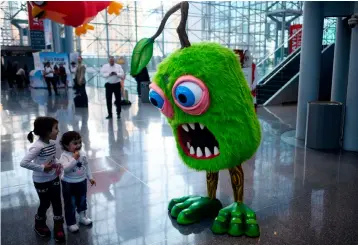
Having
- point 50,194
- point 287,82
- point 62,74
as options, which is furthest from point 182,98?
point 62,74

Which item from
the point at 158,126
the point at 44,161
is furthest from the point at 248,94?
the point at 158,126

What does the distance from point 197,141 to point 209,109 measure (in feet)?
1.39

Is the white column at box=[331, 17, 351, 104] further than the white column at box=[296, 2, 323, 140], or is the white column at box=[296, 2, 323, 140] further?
the white column at box=[331, 17, 351, 104]

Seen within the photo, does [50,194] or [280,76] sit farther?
[280,76]

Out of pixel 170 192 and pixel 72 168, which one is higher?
pixel 72 168

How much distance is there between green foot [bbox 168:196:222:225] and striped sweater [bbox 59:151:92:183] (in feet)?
3.17

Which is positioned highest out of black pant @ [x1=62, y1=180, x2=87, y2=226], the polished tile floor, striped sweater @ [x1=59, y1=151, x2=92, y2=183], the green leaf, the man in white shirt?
the green leaf

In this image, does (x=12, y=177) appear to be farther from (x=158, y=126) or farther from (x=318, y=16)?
(x=318, y=16)

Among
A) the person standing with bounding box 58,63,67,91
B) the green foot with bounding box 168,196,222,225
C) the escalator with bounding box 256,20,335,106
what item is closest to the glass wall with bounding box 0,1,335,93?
the person standing with bounding box 58,63,67,91

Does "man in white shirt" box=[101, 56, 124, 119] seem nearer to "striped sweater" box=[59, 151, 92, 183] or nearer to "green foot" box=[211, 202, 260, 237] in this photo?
"striped sweater" box=[59, 151, 92, 183]

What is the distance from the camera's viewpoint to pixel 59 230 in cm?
288

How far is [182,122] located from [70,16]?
353 cm

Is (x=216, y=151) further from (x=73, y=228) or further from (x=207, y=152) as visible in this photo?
(x=73, y=228)

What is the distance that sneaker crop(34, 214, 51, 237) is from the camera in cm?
295
